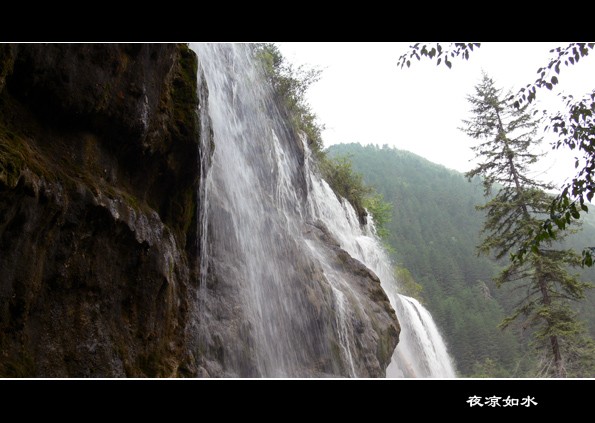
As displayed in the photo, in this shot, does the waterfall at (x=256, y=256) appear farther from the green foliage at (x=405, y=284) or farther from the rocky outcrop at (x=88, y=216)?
the green foliage at (x=405, y=284)

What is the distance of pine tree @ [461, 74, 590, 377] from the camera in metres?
13.1

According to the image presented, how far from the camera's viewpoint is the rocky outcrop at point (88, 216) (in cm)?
320

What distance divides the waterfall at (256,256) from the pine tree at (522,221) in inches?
201

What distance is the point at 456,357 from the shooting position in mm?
50125

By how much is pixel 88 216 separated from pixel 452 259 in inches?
3035

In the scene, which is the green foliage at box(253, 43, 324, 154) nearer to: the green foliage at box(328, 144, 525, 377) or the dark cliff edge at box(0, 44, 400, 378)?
the green foliage at box(328, 144, 525, 377)

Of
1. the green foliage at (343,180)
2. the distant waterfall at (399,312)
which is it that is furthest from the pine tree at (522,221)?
the green foliage at (343,180)

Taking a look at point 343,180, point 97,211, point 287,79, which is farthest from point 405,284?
point 97,211

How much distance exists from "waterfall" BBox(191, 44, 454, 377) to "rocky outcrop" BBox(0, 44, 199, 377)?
1645 millimetres

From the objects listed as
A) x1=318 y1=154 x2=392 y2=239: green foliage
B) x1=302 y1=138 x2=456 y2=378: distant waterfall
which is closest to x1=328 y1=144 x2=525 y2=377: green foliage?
x1=318 y1=154 x2=392 y2=239: green foliage

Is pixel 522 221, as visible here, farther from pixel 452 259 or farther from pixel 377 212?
pixel 452 259
